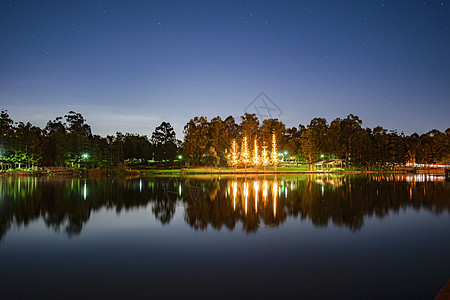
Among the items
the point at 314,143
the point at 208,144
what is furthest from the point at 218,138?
the point at 314,143

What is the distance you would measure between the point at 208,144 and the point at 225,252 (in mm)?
66464

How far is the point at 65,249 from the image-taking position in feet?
33.7

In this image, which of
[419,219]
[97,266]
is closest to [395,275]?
[97,266]

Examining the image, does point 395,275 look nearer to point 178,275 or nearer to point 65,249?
point 178,275

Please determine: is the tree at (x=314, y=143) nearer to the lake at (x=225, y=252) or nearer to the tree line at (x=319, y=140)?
the tree line at (x=319, y=140)

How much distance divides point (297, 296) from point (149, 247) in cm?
571

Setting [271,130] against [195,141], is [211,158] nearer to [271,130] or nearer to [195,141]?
[195,141]

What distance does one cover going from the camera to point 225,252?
31.8 feet

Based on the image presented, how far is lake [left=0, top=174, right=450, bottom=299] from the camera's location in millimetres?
6953

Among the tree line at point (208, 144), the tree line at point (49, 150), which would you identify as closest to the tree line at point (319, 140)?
the tree line at point (208, 144)

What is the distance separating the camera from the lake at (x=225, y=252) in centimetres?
695

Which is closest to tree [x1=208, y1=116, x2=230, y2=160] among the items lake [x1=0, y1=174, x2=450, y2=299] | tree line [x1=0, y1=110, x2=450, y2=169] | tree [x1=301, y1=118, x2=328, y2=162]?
tree line [x1=0, y1=110, x2=450, y2=169]

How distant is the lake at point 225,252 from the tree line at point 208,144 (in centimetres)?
5068

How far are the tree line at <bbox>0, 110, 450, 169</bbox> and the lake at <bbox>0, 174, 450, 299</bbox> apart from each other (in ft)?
166
